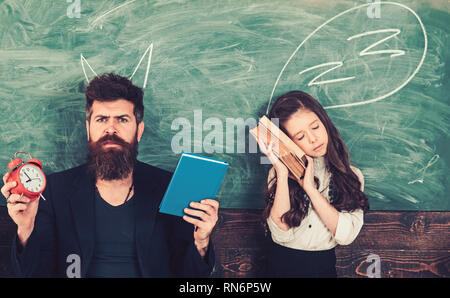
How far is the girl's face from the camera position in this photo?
221 centimetres

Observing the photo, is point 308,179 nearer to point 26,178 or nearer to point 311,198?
point 311,198

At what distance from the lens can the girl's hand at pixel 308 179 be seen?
2152 mm

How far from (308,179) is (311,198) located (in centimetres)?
10

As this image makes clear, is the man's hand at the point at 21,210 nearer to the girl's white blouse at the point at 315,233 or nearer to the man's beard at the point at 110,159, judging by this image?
the man's beard at the point at 110,159

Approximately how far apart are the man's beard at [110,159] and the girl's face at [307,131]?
848 mm

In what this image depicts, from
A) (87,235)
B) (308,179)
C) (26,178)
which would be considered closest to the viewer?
(26,178)

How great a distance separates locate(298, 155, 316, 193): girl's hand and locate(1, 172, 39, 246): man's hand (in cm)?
132

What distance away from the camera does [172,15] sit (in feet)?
7.75

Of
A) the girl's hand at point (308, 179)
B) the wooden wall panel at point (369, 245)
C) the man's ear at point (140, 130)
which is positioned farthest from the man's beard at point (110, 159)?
the girl's hand at point (308, 179)

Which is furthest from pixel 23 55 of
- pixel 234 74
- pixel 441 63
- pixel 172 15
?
pixel 441 63

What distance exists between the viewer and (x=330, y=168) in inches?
89.1

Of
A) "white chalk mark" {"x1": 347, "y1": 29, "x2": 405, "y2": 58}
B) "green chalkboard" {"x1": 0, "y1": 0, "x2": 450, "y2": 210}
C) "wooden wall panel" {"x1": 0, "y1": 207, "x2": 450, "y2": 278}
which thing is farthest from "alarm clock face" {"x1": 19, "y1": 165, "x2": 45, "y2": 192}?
"white chalk mark" {"x1": 347, "y1": 29, "x2": 405, "y2": 58}

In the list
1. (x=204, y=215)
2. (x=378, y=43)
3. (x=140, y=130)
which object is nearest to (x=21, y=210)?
(x=140, y=130)

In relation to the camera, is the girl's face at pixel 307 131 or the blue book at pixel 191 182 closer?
the blue book at pixel 191 182
